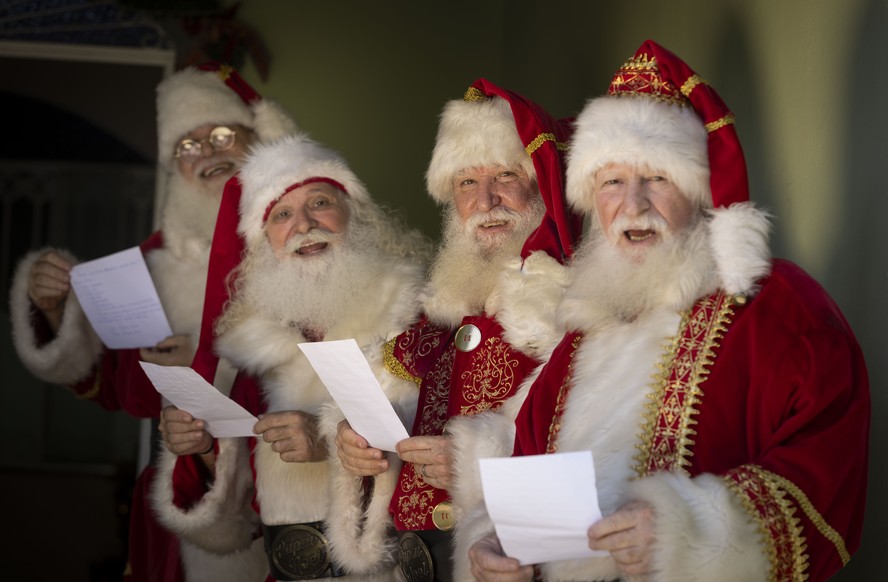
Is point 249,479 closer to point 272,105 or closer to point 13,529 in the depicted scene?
point 272,105

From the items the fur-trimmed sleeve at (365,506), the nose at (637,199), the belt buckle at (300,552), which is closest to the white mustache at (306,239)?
the fur-trimmed sleeve at (365,506)

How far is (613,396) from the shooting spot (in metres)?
2.40

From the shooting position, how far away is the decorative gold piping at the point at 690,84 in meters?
2.51

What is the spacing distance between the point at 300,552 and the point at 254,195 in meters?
1.25

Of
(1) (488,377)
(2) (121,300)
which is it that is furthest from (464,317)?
(2) (121,300)

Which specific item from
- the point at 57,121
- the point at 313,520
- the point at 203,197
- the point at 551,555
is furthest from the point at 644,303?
the point at 57,121

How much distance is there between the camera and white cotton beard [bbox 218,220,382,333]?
12.1ft

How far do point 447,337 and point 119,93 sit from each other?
5.68 m

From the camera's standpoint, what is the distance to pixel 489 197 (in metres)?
3.21

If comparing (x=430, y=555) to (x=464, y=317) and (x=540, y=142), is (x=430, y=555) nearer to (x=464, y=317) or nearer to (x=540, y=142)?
(x=464, y=317)

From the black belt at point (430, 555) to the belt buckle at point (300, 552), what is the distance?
0.41 meters

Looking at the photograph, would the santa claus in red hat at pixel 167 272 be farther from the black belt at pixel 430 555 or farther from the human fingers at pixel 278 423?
the black belt at pixel 430 555

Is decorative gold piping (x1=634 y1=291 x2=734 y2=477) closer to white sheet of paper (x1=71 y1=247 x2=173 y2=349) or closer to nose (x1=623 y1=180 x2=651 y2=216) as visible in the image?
nose (x1=623 y1=180 x2=651 y2=216)

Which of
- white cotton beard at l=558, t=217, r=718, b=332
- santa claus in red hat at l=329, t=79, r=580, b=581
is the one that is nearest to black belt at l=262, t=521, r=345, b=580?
santa claus in red hat at l=329, t=79, r=580, b=581
